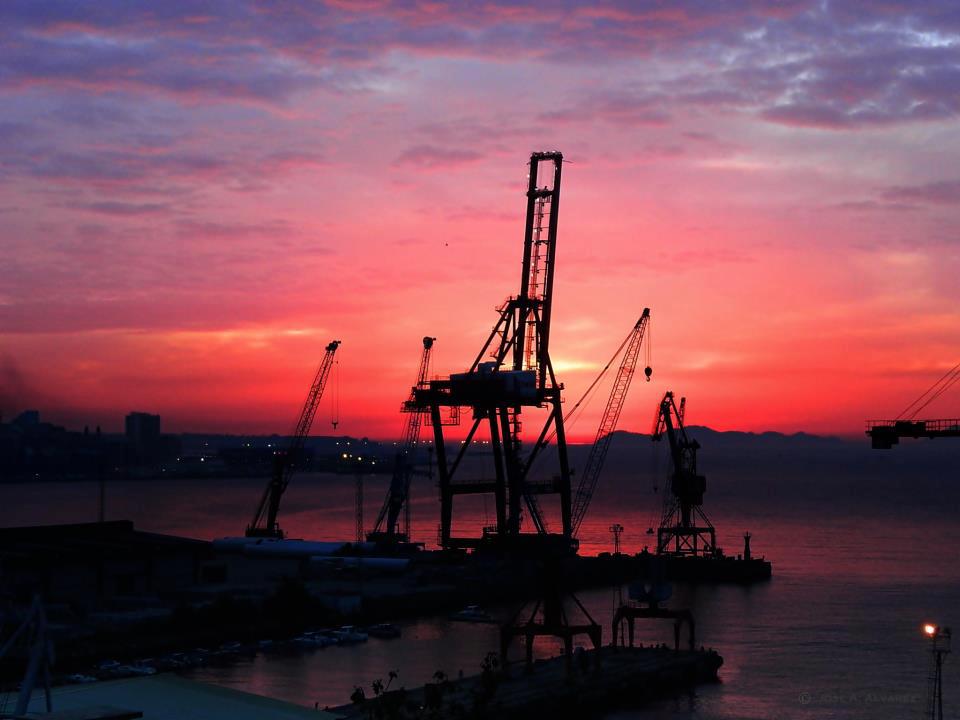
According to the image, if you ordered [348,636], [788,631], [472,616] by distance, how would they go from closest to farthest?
[348,636], [788,631], [472,616]

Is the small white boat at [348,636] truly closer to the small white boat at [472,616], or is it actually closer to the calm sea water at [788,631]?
the calm sea water at [788,631]

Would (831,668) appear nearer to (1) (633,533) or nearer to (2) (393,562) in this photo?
(2) (393,562)

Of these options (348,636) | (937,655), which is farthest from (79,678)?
(937,655)

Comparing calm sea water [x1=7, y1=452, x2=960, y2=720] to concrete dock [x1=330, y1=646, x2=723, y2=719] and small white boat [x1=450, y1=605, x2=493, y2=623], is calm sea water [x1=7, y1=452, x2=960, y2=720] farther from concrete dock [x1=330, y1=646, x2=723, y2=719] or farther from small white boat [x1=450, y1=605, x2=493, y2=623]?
concrete dock [x1=330, y1=646, x2=723, y2=719]

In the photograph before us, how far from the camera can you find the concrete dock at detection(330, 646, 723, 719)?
32.8 meters

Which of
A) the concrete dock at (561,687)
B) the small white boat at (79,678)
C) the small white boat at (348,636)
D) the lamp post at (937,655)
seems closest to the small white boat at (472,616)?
the small white boat at (348,636)

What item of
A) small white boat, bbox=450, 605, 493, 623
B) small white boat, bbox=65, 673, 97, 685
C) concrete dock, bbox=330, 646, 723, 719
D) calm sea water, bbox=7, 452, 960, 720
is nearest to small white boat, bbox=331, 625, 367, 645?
calm sea water, bbox=7, 452, 960, 720

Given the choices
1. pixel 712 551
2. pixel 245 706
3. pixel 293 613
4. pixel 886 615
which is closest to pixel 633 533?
pixel 712 551

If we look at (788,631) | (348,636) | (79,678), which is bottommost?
(79,678)

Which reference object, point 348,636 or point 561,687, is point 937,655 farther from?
point 348,636

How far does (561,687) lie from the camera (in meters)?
36.7

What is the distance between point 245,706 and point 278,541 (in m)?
64.3

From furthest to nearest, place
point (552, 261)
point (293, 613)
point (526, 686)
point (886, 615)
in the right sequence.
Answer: point (552, 261) < point (886, 615) < point (293, 613) < point (526, 686)

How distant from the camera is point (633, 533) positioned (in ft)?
391
